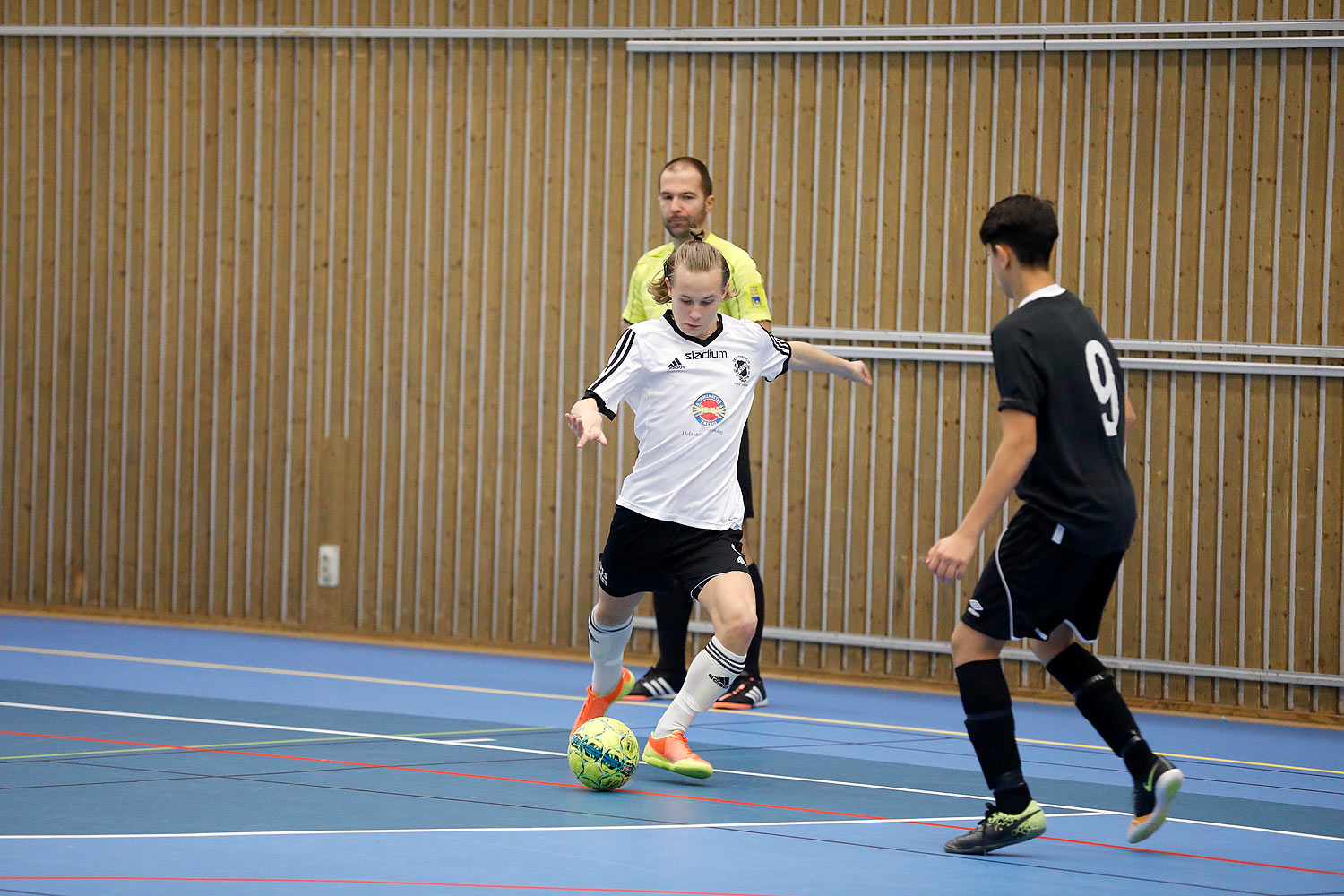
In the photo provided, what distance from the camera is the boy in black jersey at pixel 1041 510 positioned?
4277 millimetres

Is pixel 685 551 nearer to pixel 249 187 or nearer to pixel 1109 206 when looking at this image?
pixel 1109 206

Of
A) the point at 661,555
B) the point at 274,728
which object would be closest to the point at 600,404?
the point at 661,555

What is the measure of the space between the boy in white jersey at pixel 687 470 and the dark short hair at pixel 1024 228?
3.86 feet

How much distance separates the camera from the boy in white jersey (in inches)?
210

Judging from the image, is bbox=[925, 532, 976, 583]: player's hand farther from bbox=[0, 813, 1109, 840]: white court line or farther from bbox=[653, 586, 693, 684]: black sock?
bbox=[653, 586, 693, 684]: black sock

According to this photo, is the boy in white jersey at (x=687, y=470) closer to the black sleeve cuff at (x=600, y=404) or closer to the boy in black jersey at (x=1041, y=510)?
the black sleeve cuff at (x=600, y=404)

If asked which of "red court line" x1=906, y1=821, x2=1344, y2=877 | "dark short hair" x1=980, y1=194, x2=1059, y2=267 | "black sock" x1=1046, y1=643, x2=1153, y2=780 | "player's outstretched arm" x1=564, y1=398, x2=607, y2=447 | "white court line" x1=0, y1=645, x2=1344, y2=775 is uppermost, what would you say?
"dark short hair" x1=980, y1=194, x2=1059, y2=267

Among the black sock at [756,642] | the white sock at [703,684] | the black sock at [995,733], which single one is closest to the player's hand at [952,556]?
the black sock at [995,733]

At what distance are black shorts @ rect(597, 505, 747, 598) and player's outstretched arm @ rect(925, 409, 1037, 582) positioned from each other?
50.8 inches

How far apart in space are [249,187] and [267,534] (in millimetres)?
2072

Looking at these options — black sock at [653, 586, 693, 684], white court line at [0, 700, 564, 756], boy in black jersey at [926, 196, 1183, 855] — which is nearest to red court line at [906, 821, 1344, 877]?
boy in black jersey at [926, 196, 1183, 855]

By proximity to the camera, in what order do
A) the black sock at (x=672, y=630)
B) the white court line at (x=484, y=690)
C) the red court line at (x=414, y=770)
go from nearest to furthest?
the red court line at (x=414, y=770) → the white court line at (x=484, y=690) → the black sock at (x=672, y=630)

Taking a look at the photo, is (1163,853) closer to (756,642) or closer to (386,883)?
(386,883)

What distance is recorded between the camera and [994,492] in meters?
4.19
